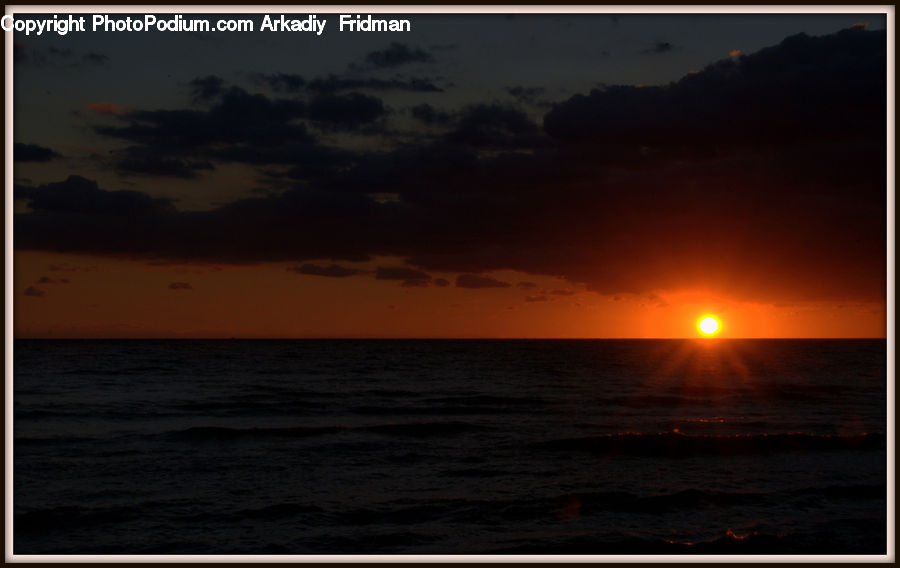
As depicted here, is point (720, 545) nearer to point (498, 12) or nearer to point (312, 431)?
point (498, 12)

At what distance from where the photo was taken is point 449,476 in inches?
837

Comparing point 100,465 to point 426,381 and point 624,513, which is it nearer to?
point 624,513

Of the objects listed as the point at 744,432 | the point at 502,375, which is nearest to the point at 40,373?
the point at 502,375

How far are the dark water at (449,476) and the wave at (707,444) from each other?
0.13 meters

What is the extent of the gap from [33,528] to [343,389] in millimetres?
34566

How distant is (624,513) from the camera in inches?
679

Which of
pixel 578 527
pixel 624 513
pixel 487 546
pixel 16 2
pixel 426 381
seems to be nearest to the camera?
pixel 16 2

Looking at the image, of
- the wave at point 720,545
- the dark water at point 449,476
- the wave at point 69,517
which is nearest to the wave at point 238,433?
the dark water at point 449,476

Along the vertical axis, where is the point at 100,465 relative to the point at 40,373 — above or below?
below

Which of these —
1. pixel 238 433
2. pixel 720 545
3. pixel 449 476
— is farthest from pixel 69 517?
pixel 720 545

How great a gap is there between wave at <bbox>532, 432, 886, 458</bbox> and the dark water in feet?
0.42

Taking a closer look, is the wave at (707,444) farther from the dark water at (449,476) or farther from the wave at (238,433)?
the wave at (238,433)

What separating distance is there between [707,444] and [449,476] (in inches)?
411

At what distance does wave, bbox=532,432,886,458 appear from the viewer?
25.2 metres
